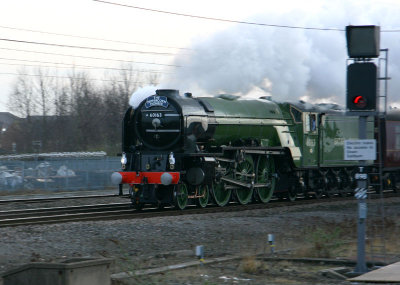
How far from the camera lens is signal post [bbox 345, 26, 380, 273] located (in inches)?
380

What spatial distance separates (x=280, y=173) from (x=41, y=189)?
12.6 metres

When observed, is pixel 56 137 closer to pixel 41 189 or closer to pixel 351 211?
pixel 41 189

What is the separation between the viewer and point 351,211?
19.1 meters

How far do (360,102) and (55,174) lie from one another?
2354 cm

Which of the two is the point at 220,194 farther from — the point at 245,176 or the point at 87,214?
the point at 87,214

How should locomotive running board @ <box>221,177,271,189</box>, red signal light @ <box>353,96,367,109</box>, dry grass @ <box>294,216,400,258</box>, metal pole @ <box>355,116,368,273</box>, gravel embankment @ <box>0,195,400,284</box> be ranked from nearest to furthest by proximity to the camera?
metal pole @ <box>355,116,368,273</box>, red signal light @ <box>353,96,367,109</box>, gravel embankment @ <box>0,195,400,284</box>, dry grass @ <box>294,216,400,258</box>, locomotive running board @ <box>221,177,271,189</box>

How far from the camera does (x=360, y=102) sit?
9.81 meters

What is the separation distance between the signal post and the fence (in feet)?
73.3

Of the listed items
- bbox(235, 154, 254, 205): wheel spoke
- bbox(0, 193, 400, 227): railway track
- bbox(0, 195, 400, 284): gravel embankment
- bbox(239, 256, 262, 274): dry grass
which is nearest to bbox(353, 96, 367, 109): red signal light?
bbox(239, 256, 262, 274): dry grass

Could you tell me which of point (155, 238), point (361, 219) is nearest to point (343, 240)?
point (361, 219)

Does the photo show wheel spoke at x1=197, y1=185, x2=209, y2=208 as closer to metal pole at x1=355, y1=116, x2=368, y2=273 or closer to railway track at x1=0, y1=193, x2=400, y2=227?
railway track at x1=0, y1=193, x2=400, y2=227

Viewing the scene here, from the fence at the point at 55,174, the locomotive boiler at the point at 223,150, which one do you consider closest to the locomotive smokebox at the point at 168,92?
the locomotive boiler at the point at 223,150

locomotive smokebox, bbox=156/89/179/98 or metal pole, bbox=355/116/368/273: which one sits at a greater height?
locomotive smokebox, bbox=156/89/179/98

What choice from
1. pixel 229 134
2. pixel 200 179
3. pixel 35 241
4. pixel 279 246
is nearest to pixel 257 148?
pixel 229 134
